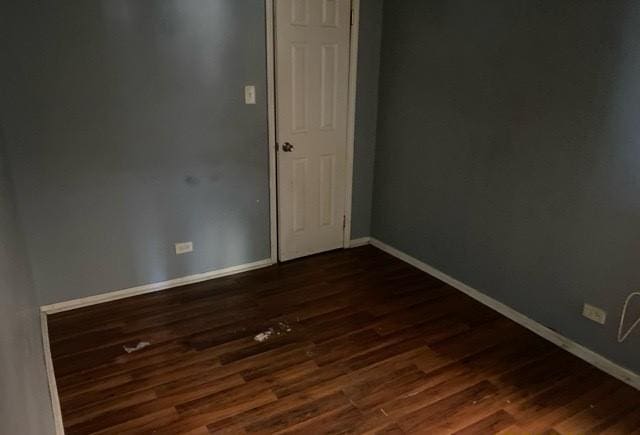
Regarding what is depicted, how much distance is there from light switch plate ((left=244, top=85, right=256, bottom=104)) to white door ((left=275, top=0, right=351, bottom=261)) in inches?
7.0

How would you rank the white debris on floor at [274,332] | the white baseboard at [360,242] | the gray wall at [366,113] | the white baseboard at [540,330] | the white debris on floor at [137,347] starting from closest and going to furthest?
the white baseboard at [540,330]
the white debris on floor at [137,347]
the white debris on floor at [274,332]
the gray wall at [366,113]
the white baseboard at [360,242]

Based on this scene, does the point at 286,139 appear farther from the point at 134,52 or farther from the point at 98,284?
the point at 98,284

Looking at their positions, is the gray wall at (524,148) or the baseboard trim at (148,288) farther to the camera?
the baseboard trim at (148,288)

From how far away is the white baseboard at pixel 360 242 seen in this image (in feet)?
13.9

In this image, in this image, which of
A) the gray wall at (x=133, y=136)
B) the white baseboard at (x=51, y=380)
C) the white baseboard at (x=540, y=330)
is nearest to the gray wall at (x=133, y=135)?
the gray wall at (x=133, y=136)

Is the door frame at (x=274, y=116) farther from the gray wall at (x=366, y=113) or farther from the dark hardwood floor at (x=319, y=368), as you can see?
the dark hardwood floor at (x=319, y=368)

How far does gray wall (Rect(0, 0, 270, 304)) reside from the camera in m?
2.77

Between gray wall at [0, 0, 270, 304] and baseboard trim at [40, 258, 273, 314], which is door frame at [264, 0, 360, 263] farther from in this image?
baseboard trim at [40, 258, 273, 314]

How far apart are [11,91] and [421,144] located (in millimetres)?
2622

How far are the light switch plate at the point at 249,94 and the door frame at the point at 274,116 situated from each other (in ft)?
0.36

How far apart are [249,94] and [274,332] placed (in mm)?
1613

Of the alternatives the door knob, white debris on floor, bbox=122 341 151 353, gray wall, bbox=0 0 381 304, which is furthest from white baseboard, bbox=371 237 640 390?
white debris on floor, bbox=122 341 151 353

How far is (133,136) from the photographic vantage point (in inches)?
121

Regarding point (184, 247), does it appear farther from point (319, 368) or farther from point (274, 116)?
point (319, 368)
